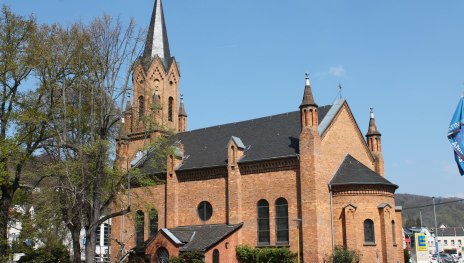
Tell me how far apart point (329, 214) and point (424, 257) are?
8.07 m

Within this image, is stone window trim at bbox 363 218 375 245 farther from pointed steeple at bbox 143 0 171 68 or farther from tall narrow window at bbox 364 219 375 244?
pointed steeple at bbox 143 0 171 68

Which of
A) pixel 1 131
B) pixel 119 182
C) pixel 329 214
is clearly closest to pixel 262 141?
pixel 329 214

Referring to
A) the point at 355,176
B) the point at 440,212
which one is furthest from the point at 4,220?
the point at 440,212

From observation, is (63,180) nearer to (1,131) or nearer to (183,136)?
(1,131)

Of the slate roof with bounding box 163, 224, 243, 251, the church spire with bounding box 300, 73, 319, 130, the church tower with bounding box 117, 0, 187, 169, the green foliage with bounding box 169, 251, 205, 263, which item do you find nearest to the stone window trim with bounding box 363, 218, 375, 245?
the church spire with bounding box 300, 73, 319, 130

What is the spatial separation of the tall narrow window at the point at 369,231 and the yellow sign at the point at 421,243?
5.09 m

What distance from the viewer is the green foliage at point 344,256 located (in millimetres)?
30406

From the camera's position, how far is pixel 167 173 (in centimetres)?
3841

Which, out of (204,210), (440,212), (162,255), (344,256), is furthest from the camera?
(440,212)

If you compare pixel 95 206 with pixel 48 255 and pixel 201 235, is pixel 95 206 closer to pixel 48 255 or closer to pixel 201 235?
pixel 201 235

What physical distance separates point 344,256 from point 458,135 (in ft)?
44.8

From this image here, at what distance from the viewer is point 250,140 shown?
37.2m

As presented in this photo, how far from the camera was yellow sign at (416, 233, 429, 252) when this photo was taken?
3512cm

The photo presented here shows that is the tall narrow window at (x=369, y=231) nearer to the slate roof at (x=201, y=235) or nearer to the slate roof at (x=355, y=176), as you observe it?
the slate roof at (x=355, y=176)
